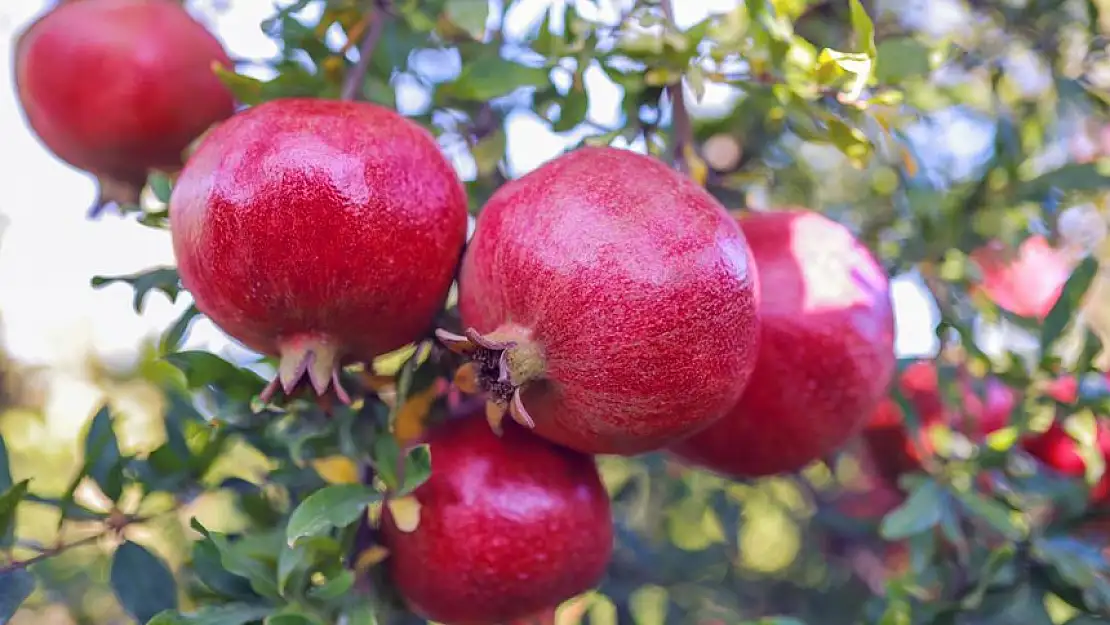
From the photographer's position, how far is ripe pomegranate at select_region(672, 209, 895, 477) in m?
1.28

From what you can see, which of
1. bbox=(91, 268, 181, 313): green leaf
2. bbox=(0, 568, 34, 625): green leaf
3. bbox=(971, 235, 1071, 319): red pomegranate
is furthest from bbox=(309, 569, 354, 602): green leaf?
bbox=(971, 235, 1071, 319): red pomegranate

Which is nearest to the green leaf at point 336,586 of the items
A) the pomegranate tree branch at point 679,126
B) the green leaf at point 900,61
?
the pomegranate tree branch at point 679,126

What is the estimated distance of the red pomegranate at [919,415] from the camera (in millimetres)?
1858

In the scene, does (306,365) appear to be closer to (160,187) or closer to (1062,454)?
(160,187)

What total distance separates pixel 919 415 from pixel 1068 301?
0.39 m

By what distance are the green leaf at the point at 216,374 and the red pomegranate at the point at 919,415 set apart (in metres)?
1.19

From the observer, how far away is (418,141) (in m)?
1.11

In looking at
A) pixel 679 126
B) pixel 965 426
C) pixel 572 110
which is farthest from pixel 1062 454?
pixel 572 110

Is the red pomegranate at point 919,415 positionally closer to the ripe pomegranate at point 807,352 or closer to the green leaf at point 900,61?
the ripe pomegranate at point 807,352

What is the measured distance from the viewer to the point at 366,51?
53.4 inches

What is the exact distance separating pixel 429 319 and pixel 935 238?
Answer: 1023 mm

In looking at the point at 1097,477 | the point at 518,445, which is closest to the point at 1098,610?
the point at 1097,477

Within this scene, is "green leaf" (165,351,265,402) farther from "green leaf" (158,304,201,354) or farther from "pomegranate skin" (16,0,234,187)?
"pomegranate skin" (16,0,234,187)

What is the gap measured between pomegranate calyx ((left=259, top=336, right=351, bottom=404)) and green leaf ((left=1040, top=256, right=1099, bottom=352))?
1.15 metres
